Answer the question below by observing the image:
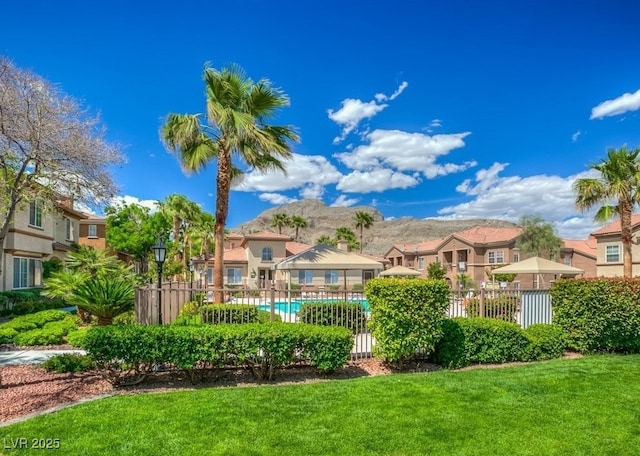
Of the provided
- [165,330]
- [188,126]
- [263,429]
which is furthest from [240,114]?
[263,429]

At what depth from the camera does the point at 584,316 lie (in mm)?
10094

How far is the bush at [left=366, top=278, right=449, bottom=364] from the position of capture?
8133 mm

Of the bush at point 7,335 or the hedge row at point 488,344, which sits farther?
the bush at point 7,335

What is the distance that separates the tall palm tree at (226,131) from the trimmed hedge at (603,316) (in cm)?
1023

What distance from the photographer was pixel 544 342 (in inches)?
381

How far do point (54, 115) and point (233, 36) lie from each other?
8411mm

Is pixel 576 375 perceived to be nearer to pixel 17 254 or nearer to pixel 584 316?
pixel 584 316

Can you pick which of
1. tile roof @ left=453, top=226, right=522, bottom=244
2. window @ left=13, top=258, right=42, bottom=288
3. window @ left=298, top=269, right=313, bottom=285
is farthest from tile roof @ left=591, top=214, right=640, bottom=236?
window @ left=13, top=258, right=42, bottom=288

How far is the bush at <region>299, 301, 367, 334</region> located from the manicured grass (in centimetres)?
280

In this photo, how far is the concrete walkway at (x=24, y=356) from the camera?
878cm

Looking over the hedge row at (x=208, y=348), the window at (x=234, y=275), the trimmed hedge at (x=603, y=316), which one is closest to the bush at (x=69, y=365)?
the hedge row at (x=208, y=348)

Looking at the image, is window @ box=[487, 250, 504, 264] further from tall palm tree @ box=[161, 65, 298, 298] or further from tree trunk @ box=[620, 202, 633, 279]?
tall palm tree @ box=[161, 65, 298, 298]

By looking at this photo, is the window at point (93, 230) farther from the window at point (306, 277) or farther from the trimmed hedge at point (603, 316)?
the trimmed hedge at point (603, 316)

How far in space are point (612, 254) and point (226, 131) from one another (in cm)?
3176
